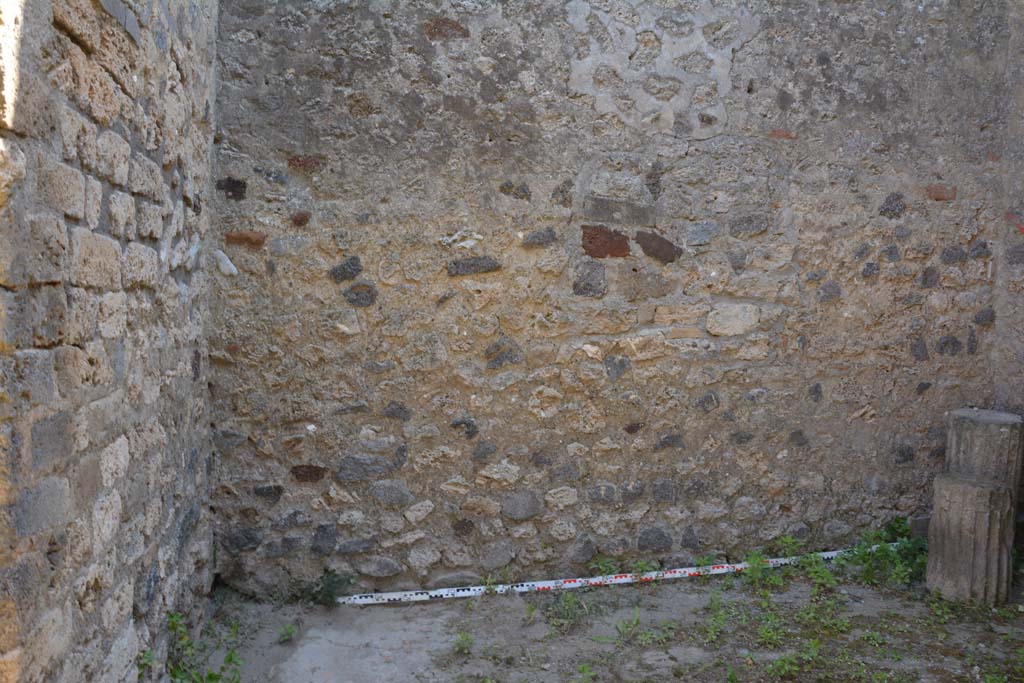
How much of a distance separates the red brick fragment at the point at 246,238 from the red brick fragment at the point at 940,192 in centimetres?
308

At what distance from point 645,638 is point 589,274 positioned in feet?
4.95

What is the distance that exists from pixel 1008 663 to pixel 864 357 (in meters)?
1.42

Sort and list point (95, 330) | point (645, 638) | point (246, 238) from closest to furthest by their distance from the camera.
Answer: point (95, 330) → point (645, 638) → point (246, 238)

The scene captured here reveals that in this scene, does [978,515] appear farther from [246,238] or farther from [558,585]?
[246,238]

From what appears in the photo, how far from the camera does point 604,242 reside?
11.6 ft

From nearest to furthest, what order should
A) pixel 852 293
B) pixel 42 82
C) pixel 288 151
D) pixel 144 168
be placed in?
pixel 42 82 < pixel 144 168 < pixel 288 151 < pixel 852 293

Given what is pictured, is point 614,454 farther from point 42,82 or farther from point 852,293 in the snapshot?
point 42,82

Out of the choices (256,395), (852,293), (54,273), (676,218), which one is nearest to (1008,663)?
(852,293)

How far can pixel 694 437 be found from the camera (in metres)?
3.66

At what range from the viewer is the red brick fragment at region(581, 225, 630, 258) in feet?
11.6

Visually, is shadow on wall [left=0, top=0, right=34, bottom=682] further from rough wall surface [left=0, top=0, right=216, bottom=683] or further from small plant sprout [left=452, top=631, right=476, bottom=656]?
small plant sprout [left=452, top=631, right=476, bottom=656]

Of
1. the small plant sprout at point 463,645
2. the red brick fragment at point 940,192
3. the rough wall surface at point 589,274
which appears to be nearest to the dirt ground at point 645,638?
the small plant sprout at point 463,645

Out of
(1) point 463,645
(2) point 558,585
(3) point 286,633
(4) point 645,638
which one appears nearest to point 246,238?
(3) point 286,633

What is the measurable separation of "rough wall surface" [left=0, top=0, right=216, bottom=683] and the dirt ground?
0.60 meters
